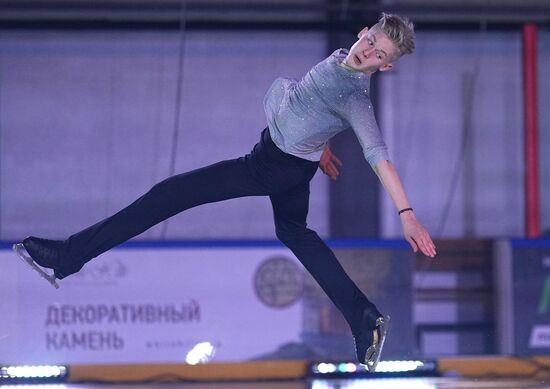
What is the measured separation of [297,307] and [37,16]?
243 cm

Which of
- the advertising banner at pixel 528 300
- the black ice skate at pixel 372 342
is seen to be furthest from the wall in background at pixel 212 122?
the black ice skate at pixel 372 342

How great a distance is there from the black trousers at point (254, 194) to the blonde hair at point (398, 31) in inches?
19.4

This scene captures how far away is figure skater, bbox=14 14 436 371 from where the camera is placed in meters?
3.15

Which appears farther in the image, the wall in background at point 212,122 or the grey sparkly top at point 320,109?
the wall in background at point 212,122

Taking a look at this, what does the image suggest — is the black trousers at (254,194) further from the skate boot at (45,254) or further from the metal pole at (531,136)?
the metal pole at (531,136)

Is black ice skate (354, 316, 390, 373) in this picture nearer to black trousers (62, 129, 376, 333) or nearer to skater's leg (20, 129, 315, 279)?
black trousers (62, 129, 376, 333)

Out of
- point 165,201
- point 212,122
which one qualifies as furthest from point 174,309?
point 165,201

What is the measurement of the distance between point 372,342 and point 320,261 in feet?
1.05

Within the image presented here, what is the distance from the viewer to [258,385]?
15.8 ft

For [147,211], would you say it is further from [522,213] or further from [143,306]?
[522,213]

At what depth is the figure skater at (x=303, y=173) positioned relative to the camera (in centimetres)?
315

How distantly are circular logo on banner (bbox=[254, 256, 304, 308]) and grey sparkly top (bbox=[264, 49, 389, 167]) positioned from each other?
6.15 feet

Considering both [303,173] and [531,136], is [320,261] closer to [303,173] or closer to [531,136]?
[303,173]

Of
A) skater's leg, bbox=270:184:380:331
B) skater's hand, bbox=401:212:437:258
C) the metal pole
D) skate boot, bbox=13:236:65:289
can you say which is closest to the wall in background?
the metal pole
